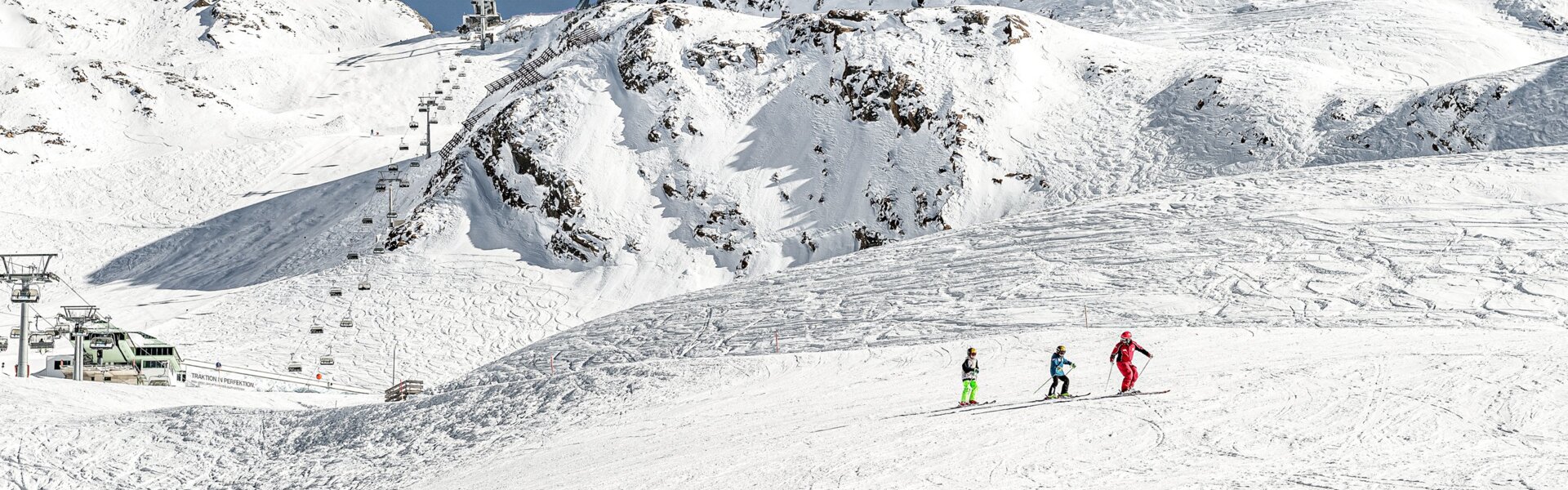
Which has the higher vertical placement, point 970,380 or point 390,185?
point 390,185

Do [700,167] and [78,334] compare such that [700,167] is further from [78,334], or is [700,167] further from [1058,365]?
[1058,365]

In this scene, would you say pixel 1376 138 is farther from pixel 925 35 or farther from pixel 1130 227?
pixel 925 35

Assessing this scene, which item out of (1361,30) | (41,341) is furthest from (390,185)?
(1361,30)

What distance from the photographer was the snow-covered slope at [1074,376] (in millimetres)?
18984

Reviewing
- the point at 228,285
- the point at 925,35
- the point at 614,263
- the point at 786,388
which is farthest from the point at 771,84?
the point at 786,388

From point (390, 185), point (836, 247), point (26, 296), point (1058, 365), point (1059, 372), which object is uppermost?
point (390, 185)

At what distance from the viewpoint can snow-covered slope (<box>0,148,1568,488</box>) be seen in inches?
747

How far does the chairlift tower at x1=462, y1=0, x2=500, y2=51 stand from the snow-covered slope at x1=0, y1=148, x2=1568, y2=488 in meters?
77.2

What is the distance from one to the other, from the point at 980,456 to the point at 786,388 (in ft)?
29.2

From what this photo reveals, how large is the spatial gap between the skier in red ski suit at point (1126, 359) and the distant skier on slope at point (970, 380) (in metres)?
2.21

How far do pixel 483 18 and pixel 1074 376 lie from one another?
3860 inches

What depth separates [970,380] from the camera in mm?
22344

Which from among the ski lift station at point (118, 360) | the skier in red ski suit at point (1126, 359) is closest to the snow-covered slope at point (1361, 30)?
the skier in red ski suit at point (1126, 359)

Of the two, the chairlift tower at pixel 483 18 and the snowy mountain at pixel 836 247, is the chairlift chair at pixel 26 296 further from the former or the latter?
the chairlift tower at pixel 483 18
